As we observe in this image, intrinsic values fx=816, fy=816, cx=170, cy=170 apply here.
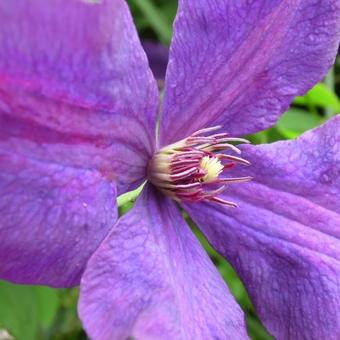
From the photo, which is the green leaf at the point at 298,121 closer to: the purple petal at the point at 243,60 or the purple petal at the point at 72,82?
the purple petal at the point at 243,60

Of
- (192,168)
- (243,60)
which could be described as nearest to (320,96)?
(243,60)

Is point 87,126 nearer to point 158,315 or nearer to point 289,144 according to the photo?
point 158,315

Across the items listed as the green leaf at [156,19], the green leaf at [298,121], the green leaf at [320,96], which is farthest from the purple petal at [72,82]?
the green leaf at [156,19]

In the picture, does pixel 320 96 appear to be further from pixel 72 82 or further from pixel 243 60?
pixel 72 82

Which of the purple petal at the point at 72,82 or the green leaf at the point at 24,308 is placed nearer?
the purple petal at the point at 72,82

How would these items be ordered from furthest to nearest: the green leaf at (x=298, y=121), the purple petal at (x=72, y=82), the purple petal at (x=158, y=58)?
the purple petal at (x=158, y=58)
the green leaf at (x=298, y=121)
the purple petal at (x=72, y=82)

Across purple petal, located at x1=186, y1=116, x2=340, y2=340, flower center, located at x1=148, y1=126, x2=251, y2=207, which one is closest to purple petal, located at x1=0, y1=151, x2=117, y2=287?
flower center, located at x1=148, y1=126, x2=251, y2=207
